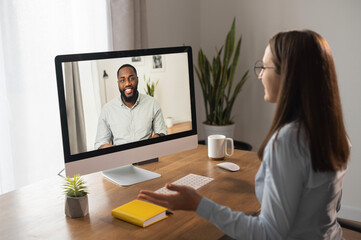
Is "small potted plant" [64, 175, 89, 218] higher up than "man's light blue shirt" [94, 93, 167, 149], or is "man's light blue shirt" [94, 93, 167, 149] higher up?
"man's light blue shirt" [94, 93, 167, 149]

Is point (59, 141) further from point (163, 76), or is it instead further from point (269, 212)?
point (269, 212)

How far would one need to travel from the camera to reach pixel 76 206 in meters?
1.34

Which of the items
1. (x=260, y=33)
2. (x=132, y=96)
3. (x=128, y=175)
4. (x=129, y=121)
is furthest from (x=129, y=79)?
(x=260, y=33)

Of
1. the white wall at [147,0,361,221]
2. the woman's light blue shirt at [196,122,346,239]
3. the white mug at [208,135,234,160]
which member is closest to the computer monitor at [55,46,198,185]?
the white mug at [208,135,234,160]

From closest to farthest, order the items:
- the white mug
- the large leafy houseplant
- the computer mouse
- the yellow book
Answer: the yellow book < the computer mouse < the white mug < the large leafy houseplant

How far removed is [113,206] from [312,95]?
31.6 inches

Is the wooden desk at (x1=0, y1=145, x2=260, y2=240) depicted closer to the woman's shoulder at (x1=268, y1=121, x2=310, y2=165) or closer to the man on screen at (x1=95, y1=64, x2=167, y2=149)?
the man on screen at (x1=95, y1=64, x2=167, y2=149)

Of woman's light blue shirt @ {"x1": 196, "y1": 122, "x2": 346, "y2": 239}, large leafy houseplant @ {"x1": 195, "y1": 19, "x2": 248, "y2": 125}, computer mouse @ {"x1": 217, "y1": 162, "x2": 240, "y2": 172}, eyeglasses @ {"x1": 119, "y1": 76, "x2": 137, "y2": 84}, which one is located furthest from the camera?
large leafy houseplant @ {"x1": 195, "y1": 19, "x2": 248, "y2": 125}

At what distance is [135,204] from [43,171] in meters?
1.12

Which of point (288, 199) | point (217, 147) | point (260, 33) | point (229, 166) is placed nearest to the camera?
point (288, 199)

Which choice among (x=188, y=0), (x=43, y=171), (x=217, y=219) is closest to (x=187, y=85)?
(x=217, y=219)

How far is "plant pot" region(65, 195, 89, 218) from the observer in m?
1.33

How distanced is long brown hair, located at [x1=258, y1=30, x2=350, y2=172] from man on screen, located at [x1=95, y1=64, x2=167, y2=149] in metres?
0.69

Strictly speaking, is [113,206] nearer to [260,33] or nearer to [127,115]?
[127,115]
